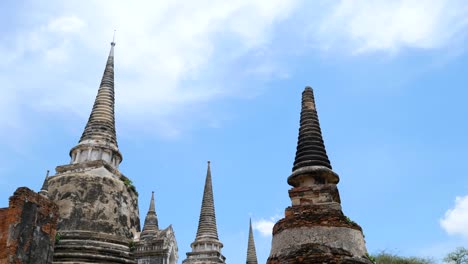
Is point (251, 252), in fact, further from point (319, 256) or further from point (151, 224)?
point (319, 256)

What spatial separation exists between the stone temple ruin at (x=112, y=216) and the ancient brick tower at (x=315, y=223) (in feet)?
0.07

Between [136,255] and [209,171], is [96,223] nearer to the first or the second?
[136,255]

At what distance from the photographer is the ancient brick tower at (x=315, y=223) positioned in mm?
11078

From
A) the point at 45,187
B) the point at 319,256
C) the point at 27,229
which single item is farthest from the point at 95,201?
the point at 319,256

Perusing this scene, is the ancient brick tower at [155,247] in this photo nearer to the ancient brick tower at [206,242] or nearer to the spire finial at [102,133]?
the spire finial at [102,133]

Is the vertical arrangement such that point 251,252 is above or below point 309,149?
above

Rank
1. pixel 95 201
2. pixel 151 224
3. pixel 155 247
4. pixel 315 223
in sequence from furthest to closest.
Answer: pixel 151 224 < pixel 155 247 < pixel 95 201 < pixel 315 223

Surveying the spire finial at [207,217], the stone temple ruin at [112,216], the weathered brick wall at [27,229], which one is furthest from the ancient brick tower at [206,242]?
the weathered brick wall at [27,229]

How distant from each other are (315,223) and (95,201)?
1031cm

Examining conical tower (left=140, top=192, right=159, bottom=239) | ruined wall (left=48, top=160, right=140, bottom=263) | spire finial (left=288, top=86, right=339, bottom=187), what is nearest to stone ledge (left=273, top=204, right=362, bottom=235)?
spire finial (left=288, top=86, right=339, bottom=187)

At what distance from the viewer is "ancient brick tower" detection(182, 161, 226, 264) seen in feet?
98.0

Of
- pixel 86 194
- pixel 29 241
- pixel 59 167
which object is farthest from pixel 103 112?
pixel 29 241

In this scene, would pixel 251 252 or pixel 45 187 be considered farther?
pixel 251 252

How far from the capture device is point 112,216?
1919 centimetres
